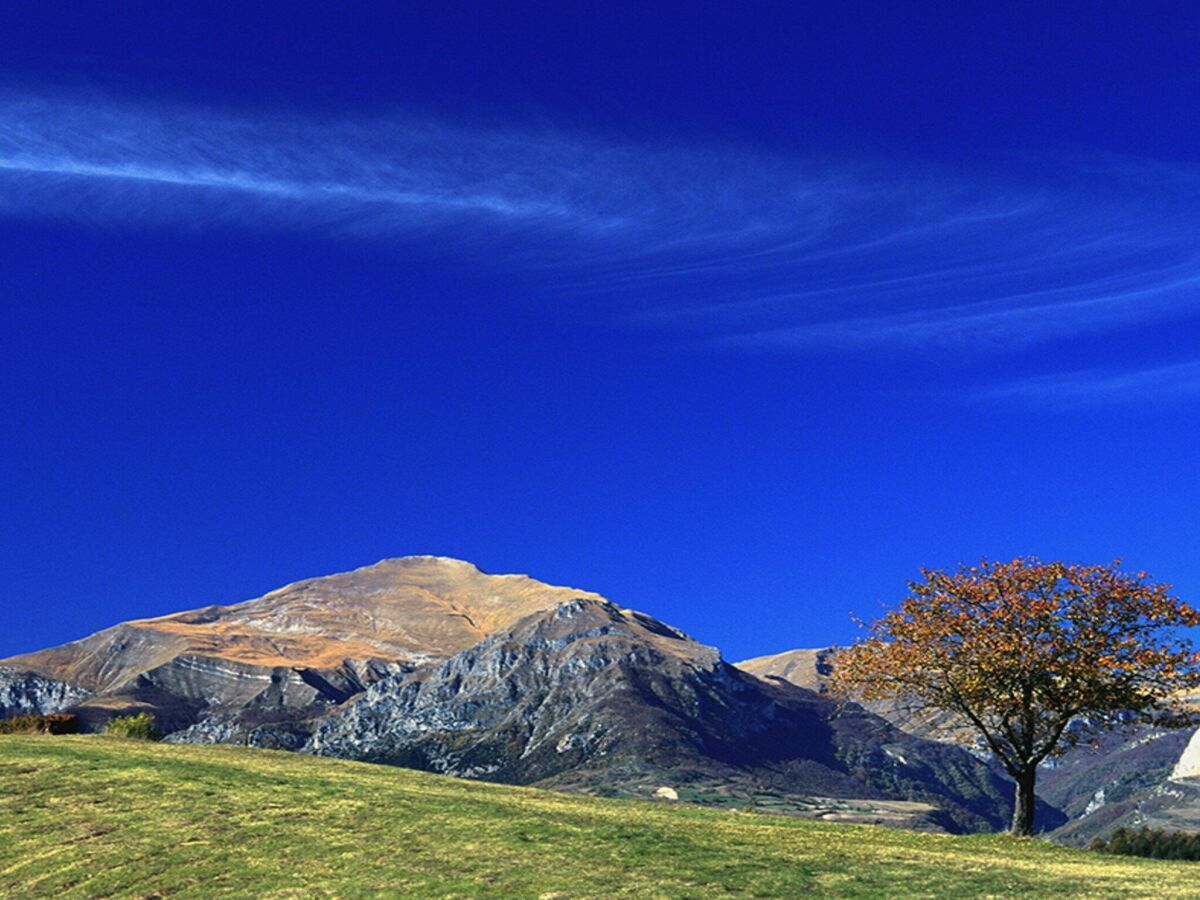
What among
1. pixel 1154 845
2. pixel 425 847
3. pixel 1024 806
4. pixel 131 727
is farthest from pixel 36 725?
pixel 1154 845

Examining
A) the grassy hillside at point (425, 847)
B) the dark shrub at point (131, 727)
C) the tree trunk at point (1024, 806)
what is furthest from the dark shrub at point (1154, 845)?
the dark shrub at point (131, 727)

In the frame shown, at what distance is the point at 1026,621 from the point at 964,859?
58.0ft

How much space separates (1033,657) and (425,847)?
30483 millimetres

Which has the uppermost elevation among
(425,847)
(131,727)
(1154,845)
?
(131,727)

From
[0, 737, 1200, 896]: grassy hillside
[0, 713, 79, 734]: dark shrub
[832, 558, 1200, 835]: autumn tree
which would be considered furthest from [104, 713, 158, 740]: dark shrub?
[832, 558, 1200, 835]: autumn tree

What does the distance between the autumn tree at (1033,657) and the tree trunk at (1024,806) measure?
0.05 m

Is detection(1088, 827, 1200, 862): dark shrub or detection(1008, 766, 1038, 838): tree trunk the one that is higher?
detection(1008, 766, 1038, 838): tree trunk

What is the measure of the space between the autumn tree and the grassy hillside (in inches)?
333

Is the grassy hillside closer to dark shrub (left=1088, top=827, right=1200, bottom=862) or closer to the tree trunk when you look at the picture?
the tree trunk

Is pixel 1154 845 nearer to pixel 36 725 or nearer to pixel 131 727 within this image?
pixel 131 727

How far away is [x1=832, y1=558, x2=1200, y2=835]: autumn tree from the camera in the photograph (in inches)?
2050

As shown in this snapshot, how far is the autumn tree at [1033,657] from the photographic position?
171 feet

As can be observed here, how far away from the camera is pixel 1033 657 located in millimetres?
51969

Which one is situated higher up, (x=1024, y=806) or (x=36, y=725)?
(x=36, y=725)
